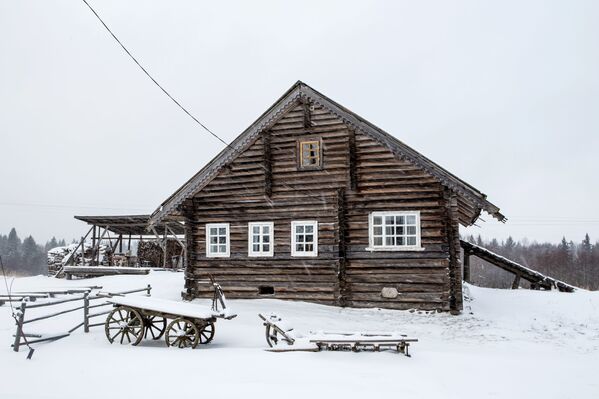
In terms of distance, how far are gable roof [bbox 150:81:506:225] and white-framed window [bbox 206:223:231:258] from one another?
1.68 metres

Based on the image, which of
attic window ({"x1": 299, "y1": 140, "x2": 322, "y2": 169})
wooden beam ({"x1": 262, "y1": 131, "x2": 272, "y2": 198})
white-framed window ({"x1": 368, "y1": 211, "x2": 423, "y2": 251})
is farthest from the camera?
wooden beam ({"x1": 262, "y1": 131, "x2": 272, "y2": 198})

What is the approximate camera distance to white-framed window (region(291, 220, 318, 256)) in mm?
16719

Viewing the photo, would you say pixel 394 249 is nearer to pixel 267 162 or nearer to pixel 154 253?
pixel 267 162

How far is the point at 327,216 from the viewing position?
16609 mm

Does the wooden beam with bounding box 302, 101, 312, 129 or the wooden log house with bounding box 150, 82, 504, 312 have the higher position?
the wooden beam with bounding box 302, 101, 312, 129

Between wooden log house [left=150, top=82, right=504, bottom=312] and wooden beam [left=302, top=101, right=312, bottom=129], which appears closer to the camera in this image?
wooden log house [left=150, top=82, right=504, bottom=312]

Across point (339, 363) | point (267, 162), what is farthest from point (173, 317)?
point (267, 162)

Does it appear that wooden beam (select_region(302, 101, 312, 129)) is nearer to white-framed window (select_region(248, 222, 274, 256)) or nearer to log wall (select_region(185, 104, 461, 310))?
log wall (select_region(185, 104, 461, 310))

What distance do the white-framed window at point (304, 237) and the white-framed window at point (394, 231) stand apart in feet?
7.04

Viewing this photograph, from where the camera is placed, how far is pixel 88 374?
8.20 m

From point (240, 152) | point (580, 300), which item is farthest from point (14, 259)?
point (580, 300)

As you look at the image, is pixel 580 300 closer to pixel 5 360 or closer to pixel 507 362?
pixel 507 362

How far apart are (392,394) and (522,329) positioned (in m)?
8.04

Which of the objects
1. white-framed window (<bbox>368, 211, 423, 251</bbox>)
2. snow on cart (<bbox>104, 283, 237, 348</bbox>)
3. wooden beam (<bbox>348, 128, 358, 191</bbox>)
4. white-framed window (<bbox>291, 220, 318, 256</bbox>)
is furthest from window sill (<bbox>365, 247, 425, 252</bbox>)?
snow on cart (<bbox>104, 283, 237, 348</bbox>)
